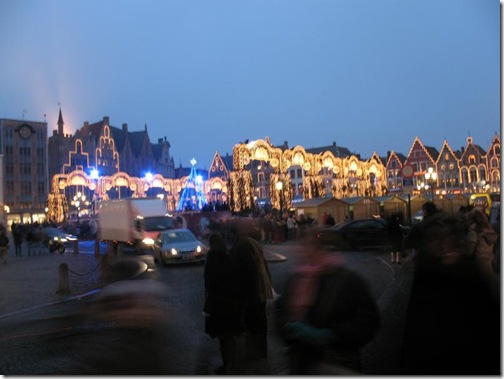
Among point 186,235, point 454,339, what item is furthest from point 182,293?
point 454,339

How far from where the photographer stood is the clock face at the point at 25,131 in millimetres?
68250

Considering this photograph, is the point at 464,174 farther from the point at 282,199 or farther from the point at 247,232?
the point at 247,232

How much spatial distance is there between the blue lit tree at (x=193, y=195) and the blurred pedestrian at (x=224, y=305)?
43.2 metres

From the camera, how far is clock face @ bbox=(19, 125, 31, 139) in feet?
224

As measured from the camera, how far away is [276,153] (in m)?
32.4

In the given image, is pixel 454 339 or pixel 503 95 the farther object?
pixel 503 95

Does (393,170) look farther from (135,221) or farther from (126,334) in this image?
(126,334)

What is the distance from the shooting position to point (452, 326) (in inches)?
125

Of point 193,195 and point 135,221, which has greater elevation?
point 193,195

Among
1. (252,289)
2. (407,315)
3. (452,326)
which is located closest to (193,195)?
(252,289)

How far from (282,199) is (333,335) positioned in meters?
30.0

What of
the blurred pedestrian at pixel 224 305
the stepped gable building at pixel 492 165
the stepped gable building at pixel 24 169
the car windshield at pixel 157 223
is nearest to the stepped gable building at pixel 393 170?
the stepped gable building at pixel 492 165

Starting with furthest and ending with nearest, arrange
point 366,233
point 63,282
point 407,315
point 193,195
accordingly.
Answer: point 193,195 → point 366,233 → point 63,282 → point 407,315

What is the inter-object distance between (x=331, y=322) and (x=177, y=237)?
15.6 meters
